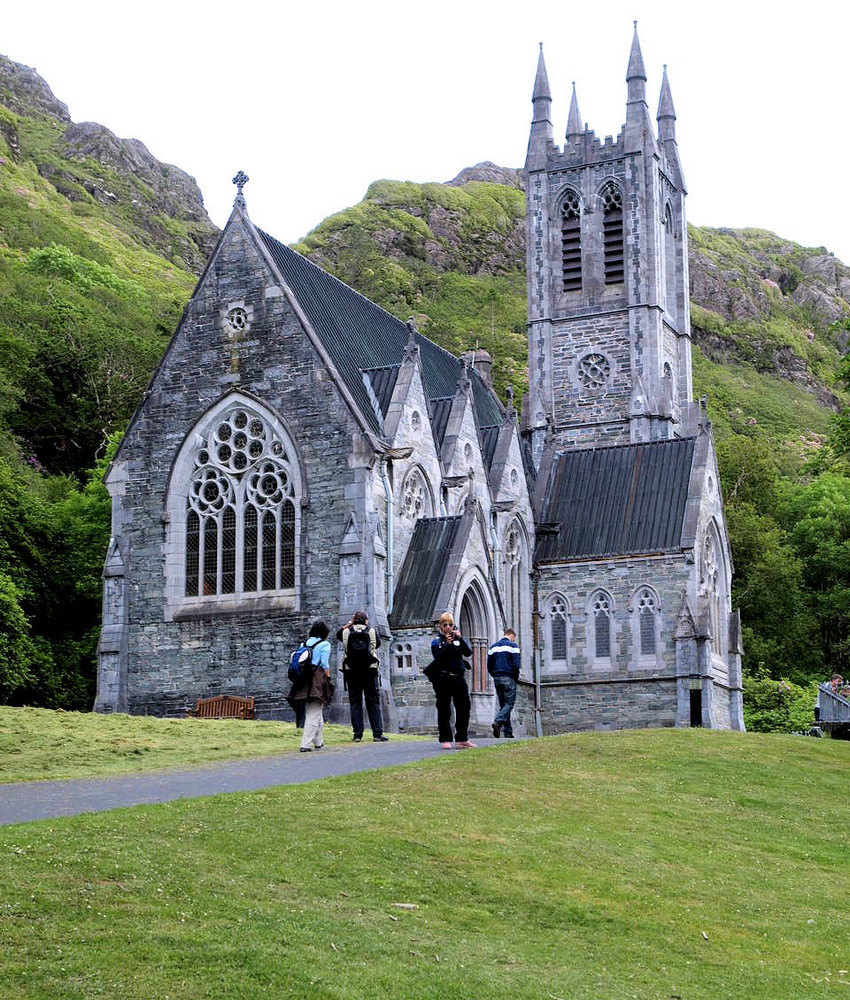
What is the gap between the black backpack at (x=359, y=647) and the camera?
24.0 meters

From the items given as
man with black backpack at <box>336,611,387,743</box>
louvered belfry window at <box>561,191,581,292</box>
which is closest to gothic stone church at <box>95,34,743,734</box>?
louvered belfry window at <box>561,191,581,292</box>

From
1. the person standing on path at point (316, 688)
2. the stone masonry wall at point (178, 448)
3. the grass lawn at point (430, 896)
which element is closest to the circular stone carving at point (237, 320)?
the stone masonry wall at point (178, 448)

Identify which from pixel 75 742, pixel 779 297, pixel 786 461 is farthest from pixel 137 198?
pixel 75 742

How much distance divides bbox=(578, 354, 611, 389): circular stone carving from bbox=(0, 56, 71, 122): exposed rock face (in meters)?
129

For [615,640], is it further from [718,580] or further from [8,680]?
[8,680]

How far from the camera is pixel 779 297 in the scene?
146 m

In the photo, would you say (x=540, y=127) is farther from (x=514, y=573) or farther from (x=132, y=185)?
(x=132, y=185)

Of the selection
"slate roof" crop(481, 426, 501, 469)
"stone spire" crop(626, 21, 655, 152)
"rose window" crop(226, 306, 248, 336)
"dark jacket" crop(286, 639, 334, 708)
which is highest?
"stone spire" crop(626, 21, 655, 152)

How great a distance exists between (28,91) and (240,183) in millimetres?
147640

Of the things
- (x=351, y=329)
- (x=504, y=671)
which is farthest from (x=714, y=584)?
(x=504, y=671)

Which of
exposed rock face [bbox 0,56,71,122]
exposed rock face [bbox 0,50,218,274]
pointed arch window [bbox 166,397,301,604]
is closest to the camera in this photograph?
pointed arch window [bbox 166,397,301,604]

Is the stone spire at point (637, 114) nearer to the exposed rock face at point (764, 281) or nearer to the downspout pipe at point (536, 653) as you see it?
the downspout pipe at point (536, 653)

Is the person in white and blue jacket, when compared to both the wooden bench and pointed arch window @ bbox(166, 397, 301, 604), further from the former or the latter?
pointed arch window @ bbox(166, 397, 301, 604)

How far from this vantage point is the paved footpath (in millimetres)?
16469
